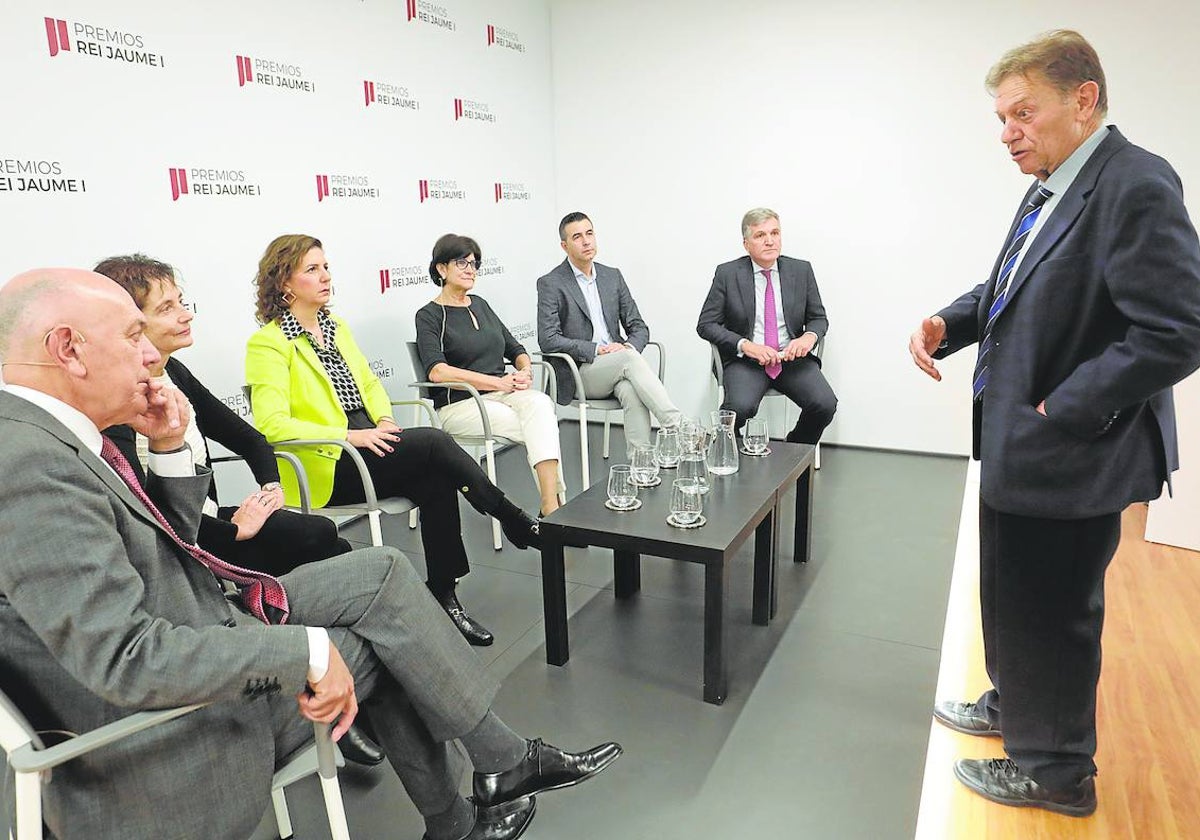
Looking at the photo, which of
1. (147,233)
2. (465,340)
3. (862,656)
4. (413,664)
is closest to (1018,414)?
(862,656)

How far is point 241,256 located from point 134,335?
2.00 meters

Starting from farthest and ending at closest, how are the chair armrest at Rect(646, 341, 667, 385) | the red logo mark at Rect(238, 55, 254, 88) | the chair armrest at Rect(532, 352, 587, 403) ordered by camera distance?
the chair armrest at Rect(646, 341, 667, 385)
the chair armrest at Rect(532, 352, 587, 403)
the red logo mark at Rect(238, 55, 254, 88)

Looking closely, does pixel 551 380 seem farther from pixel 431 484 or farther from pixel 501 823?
pixel 501 823

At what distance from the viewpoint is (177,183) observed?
9.34 ft

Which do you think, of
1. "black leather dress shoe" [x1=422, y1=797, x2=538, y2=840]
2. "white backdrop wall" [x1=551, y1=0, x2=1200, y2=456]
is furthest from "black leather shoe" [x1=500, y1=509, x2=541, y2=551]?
"white backdrop wall" [x1=551, y1=0, x2=1200, y2=456]

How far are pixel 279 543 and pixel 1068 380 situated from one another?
1.97m

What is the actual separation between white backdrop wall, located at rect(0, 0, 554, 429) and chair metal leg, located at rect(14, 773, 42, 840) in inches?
74.4

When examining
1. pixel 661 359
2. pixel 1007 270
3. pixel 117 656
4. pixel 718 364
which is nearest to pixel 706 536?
pixel 1007 270

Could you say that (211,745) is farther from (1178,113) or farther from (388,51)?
(1178,113)

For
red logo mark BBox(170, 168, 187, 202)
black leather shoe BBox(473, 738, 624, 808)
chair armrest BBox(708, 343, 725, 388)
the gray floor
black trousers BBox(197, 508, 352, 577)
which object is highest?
red logo mark BBox(170, 168, 187, 202)

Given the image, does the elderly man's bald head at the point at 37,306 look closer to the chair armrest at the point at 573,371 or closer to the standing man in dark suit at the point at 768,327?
the chair armrest at the point at 573,371

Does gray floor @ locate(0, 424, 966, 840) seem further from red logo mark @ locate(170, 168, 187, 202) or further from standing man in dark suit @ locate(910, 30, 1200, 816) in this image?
red logo mark @ locate(170, 168, 187, 202)

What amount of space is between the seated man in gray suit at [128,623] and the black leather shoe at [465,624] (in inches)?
40.7

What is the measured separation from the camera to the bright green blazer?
2643mm
